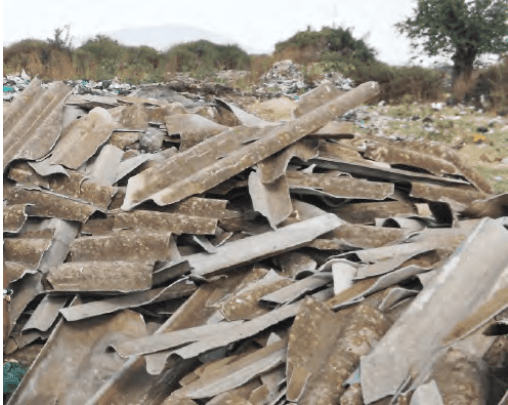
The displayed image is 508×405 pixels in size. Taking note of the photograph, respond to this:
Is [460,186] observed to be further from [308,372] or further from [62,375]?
[62,375]

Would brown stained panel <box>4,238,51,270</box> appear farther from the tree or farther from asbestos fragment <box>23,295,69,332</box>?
the tree

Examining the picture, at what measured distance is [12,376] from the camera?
341 centimetres

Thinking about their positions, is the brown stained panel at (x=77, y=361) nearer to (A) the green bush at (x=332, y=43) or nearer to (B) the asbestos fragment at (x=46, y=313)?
(B) the asbestos fragment at (x=46, y=313)

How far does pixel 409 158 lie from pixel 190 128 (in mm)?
1895

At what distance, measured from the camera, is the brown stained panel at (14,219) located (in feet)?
13.4

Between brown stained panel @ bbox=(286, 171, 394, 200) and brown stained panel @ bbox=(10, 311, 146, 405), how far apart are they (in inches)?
64.4

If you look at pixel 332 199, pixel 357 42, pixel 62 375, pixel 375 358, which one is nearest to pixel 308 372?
pixel 375 358

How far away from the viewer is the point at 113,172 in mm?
4633

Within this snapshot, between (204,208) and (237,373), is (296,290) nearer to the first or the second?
(237,373)

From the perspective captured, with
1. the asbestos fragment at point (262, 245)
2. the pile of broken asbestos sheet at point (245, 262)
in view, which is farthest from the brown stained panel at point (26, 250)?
the asbestos fragment at point (262, 245)

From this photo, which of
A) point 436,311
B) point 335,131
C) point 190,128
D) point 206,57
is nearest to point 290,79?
point 206,57

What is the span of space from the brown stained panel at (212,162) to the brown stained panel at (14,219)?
710mm

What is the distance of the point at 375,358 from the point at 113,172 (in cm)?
271

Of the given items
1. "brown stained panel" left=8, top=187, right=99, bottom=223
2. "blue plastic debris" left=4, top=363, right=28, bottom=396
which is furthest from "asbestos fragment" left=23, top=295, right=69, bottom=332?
"brown stained panel" left=8, top=187, right=99, bottom=223
